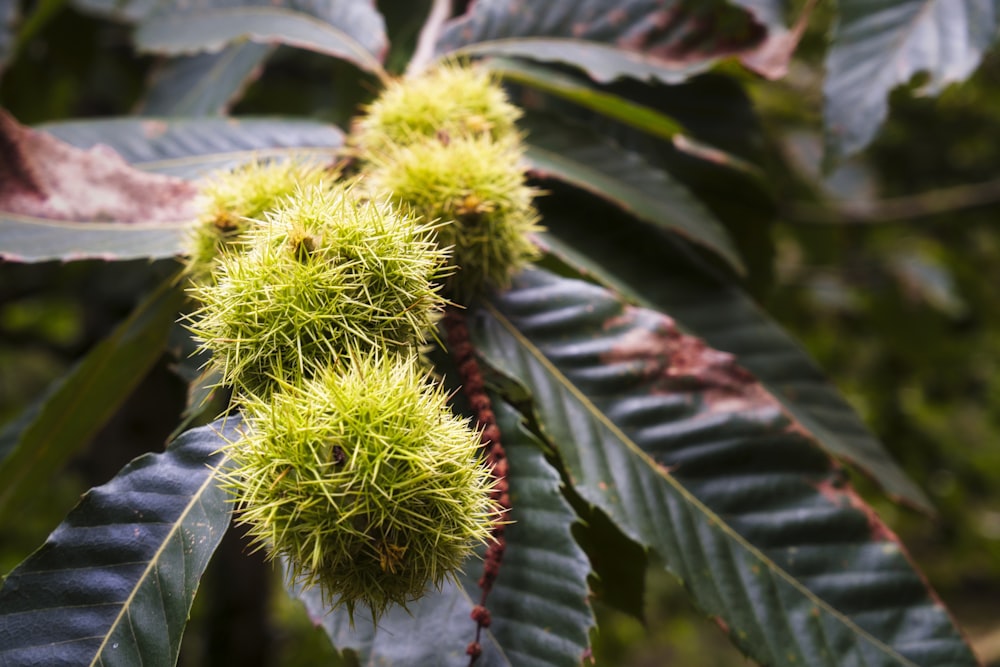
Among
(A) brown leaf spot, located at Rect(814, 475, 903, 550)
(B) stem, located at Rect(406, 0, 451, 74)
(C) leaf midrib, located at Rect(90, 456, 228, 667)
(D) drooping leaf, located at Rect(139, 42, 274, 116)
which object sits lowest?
(C) leaf midrib, located at Rect(90, 456, 228, 667)

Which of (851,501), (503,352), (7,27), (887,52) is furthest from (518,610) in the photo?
(7,27)

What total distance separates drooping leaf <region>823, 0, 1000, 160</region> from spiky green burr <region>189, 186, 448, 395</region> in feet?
2.48

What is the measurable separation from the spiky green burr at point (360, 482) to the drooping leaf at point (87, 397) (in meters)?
0.50

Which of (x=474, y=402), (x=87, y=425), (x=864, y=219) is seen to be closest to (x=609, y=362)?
(x=474, y=402)

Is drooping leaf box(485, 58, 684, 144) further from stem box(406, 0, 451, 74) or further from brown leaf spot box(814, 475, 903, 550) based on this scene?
brown leaf spot box(814, 475, 903, 550)

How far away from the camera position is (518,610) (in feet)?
2.55

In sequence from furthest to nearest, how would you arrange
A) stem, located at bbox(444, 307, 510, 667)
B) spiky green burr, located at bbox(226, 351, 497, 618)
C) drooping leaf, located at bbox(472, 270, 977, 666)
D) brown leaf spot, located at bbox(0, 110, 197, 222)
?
brown leaf spot, located at bbox(0, 110, 197, 222), drooping leaf, located at bbox(472, 270, 977, 666), stem, located at bbox(444, 307, 510, 667), spiky green burr, located at bbox(226, 351, 497, 618)

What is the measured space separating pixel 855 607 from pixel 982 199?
201cm

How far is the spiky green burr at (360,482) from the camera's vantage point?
0.59 m

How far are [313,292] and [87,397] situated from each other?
601mm

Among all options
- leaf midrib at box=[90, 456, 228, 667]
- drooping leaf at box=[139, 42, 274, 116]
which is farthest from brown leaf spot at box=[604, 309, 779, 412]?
drooping leaf at box=[139, 42, 274, 116]

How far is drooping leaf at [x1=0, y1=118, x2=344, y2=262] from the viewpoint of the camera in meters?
0.92

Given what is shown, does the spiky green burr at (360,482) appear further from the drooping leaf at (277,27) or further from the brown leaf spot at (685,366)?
the drooping leaf at (277,27)

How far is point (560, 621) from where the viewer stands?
2.50ft
